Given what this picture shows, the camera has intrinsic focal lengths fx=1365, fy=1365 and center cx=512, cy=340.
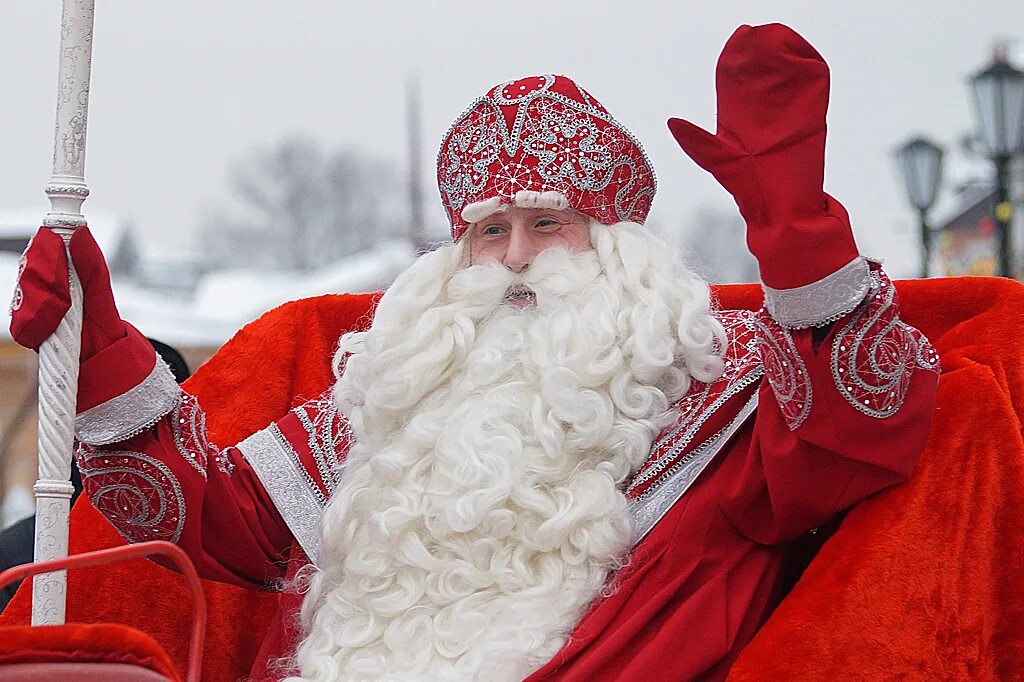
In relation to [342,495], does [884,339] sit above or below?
above

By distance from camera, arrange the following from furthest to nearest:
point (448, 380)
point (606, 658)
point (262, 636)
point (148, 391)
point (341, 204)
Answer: point (341, 204) → point (262, 636) → point (448, 380) → point (148, 391) → point (606, 658)

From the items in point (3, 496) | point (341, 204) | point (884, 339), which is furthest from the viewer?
point (341, 204)

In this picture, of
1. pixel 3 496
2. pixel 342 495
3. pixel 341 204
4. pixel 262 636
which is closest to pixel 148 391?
pixel 342 495

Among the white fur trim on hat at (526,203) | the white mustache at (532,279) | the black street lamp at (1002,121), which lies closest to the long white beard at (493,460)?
the white mustache at (532,279)

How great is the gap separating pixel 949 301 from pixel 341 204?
29034mm

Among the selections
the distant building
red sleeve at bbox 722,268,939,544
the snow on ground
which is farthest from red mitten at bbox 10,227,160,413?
the snow on ground

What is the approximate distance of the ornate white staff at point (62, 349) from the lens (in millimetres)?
2281

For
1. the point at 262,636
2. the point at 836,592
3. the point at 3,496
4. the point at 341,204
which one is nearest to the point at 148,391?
the point at 262,636

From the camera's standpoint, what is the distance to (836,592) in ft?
7.25

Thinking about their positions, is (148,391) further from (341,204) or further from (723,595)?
(341,204)

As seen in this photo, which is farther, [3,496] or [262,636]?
[3,496]

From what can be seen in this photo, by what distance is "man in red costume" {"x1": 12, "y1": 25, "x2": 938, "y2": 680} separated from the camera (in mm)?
2162

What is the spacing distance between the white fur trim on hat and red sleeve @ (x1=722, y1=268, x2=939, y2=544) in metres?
0.66

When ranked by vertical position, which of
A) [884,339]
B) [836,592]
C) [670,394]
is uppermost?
[884,339]
